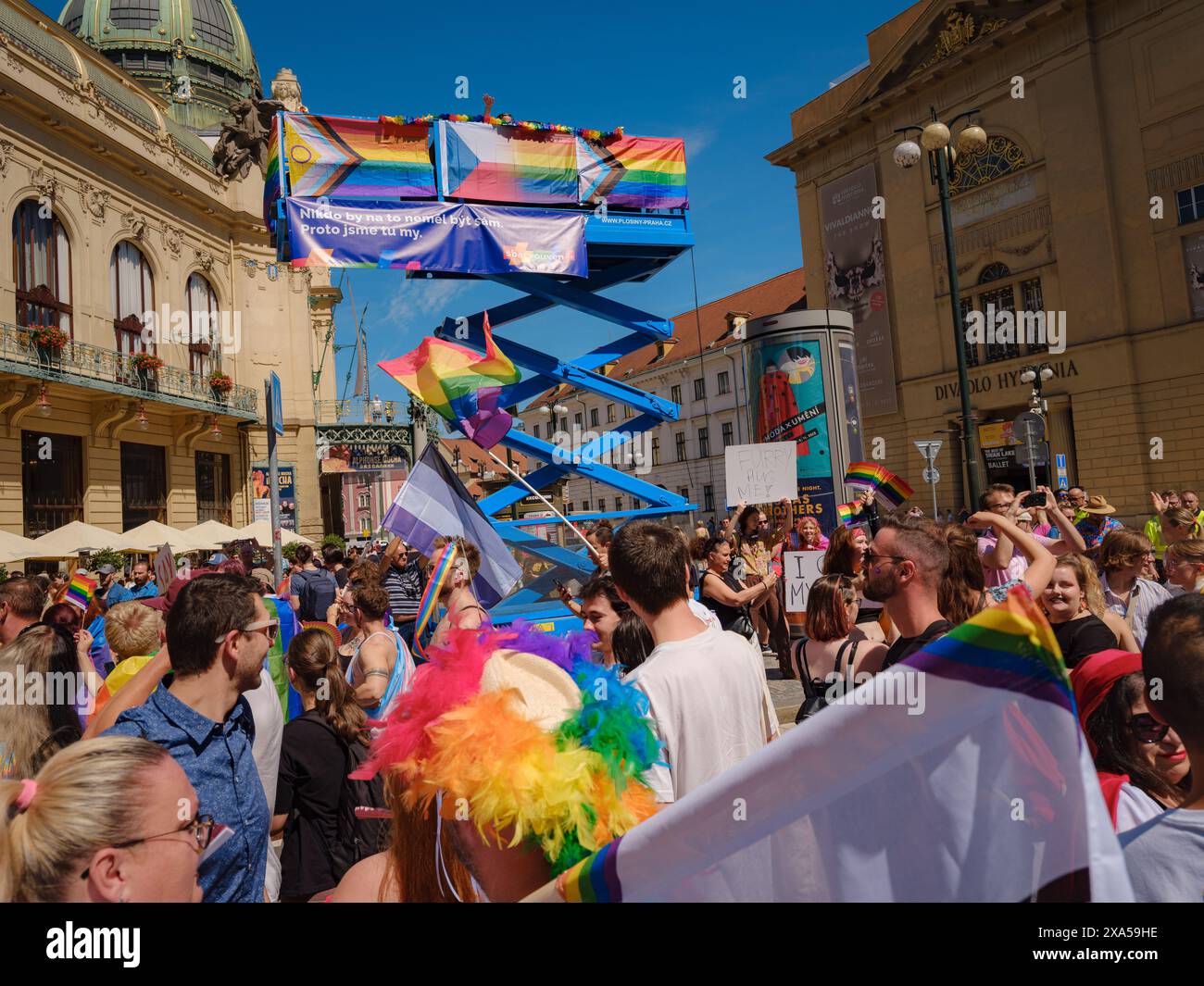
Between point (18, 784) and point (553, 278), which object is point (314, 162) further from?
point (18, 784)

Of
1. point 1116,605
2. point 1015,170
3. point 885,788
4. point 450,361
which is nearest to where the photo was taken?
point 885,788

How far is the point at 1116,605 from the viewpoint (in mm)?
4953

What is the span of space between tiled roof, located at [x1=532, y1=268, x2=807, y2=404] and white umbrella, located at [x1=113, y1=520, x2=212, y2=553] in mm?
32420

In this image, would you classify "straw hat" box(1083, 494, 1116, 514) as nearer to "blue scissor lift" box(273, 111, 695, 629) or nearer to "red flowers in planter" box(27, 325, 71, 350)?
"blue scissor lift" box(273, 111, 695, 629)

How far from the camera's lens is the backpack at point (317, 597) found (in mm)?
10000

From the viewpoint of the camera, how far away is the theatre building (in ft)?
78.4

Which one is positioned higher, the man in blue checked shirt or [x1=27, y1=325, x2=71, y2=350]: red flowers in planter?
[x1=27, y1=325, x2=71, y2=350]: red flowers in planter

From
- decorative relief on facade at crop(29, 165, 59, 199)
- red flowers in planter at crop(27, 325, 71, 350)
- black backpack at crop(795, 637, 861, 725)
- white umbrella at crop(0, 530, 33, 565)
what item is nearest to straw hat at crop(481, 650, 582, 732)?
black backpack at crop(795, 637, 861, 725)

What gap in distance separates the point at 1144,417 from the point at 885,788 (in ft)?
93.7

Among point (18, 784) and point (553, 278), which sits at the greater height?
point (553, 278)

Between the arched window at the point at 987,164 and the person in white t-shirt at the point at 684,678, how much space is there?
28.2 meters

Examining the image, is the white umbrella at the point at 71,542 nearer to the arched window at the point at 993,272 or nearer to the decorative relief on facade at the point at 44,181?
the decorative relief on facade at the point at 44,181

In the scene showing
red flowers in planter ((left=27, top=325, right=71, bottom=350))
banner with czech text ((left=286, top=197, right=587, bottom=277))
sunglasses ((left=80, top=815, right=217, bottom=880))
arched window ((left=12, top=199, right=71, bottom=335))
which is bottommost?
sunglasses ((left=80, top=815, right=217, bottom=880))
